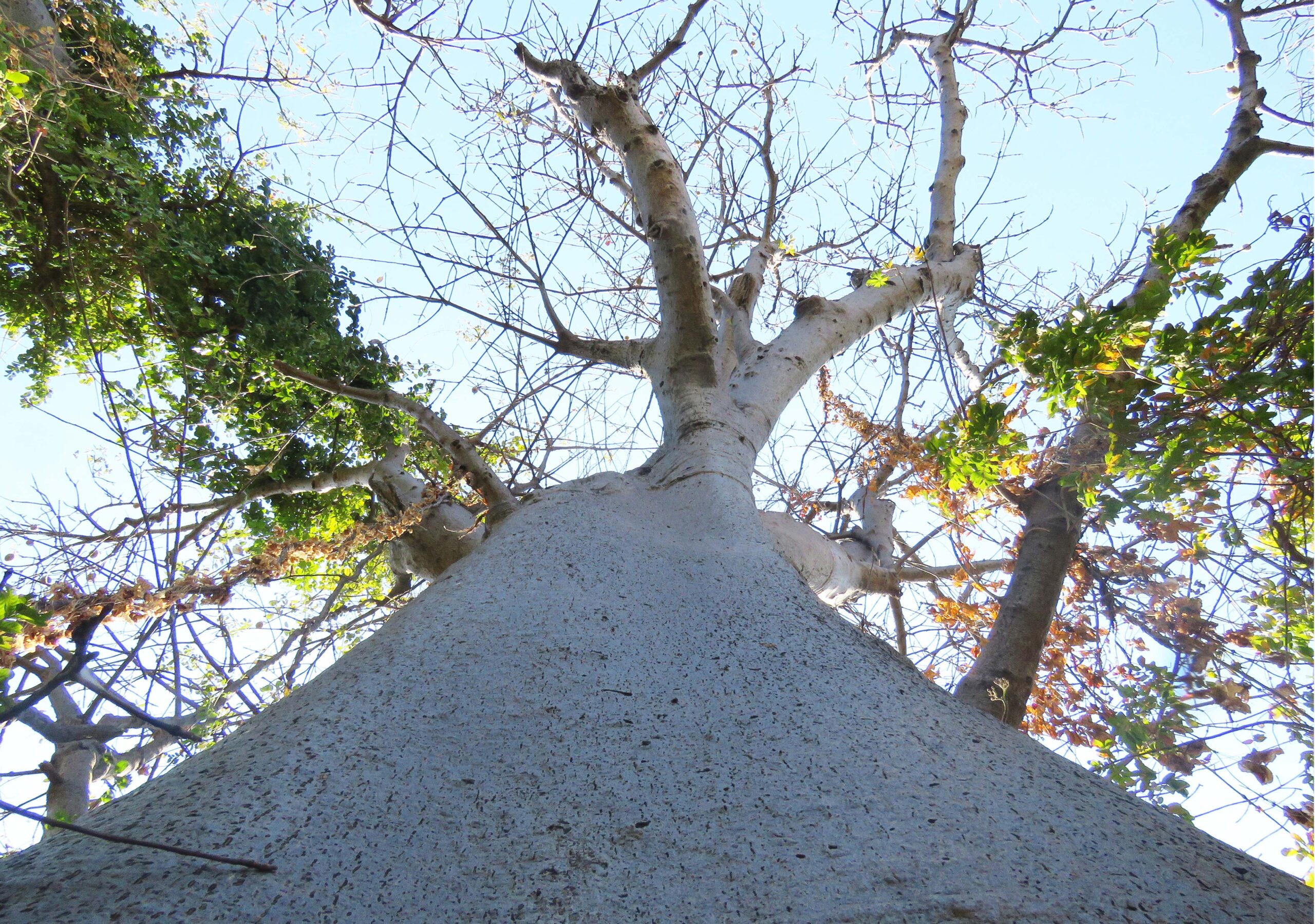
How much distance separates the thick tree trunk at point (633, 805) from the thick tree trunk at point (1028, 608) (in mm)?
793

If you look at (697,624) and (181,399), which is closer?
(697,624)

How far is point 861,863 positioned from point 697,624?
0.52 metres

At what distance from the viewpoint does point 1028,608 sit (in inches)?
77.7

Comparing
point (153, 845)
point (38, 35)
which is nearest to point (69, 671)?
point (153, 845)

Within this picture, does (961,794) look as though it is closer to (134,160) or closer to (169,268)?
(169,268)

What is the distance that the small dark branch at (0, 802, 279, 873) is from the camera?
2.17ft

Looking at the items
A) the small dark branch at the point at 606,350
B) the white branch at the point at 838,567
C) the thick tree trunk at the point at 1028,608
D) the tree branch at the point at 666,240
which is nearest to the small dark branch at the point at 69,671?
the white branch at the point at 838,567

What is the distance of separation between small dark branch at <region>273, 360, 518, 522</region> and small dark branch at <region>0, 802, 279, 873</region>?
6.20 feet

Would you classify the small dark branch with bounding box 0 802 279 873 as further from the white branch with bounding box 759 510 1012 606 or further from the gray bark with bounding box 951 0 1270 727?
the gray bark with bounding box 951 0 1270 727

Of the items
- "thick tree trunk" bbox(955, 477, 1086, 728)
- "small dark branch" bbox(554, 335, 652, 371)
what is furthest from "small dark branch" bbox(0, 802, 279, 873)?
"small dark branch" bbox(554, 335, 652, 371)

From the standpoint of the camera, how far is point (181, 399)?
3561mm

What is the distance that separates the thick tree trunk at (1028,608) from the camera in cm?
184

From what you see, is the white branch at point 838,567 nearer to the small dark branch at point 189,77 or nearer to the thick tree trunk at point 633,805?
the thick tree trunk at point 633,805

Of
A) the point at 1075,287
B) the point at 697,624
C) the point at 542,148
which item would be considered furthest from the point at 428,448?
the point at 1075,287
